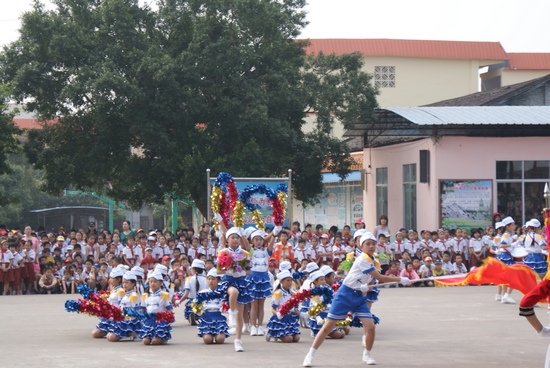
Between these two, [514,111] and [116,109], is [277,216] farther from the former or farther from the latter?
[514,111]

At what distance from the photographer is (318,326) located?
44.5 ft

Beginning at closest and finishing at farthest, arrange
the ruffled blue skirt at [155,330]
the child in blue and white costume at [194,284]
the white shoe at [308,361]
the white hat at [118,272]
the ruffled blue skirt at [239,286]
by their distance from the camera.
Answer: the white shoe at [308,361]
the ruffled blue skirt at [155,330]
the ruffled blue skirt at [239,286]
the white hat at [118,272]
the child in blue and white costume at [194,284]

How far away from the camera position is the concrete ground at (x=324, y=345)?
1123 centimetres

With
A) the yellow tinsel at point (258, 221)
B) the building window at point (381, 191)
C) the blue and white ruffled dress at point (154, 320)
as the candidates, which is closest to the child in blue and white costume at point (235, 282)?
the blue and white ruffled dress at point (154, 320)

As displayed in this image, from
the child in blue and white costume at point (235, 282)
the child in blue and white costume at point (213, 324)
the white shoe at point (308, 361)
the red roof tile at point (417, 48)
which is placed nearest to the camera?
the white shoe at point (308, 361)

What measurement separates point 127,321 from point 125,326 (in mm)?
78

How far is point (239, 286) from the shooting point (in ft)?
44.0

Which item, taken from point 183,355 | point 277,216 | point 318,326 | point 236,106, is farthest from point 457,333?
point 236,106

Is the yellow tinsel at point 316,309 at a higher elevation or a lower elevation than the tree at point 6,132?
lower

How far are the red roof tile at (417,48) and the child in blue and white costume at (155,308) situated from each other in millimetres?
40292

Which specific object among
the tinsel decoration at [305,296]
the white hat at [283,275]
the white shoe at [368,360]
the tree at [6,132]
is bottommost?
the white shoe at [368,360]

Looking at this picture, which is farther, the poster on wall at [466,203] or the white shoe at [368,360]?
the poster on wall at [466,203]

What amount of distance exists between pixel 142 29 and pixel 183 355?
756 inches

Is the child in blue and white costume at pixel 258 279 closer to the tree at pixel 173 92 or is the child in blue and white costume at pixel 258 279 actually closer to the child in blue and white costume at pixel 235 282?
the child in blue and white costume at pixel 235 282
